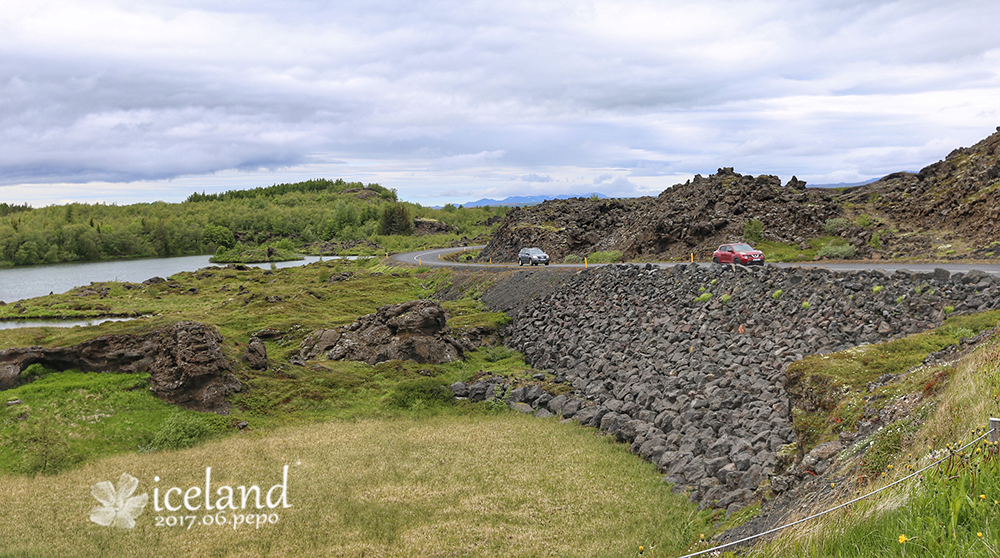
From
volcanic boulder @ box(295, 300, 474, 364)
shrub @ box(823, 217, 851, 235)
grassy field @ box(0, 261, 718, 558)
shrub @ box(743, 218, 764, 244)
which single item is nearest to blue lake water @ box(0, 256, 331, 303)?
volcanic boulder @ box(295, 300, 474, 364)

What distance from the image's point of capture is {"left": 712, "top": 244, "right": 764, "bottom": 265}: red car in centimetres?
3816

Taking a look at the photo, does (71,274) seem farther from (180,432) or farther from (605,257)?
(180,432)

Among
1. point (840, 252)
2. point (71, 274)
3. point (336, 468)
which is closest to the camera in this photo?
point (336, 468)

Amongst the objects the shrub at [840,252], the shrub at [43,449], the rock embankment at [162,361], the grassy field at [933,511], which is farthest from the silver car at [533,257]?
the grassy field at [933,511]

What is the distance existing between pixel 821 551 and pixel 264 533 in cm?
1222

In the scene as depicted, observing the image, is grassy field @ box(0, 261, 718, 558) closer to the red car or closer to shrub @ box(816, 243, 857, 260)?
the red car

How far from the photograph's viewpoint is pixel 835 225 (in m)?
53.6

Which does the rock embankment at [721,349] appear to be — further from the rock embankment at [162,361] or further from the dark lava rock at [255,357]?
the rock embankment at [162,361]

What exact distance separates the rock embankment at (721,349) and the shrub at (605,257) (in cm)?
2364

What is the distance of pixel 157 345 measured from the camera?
2634 cm

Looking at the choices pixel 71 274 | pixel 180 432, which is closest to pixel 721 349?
pixel 180 432

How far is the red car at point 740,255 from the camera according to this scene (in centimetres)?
3816

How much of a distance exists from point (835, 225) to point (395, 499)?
50.7 meters

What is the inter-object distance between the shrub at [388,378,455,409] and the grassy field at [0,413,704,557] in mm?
3567
